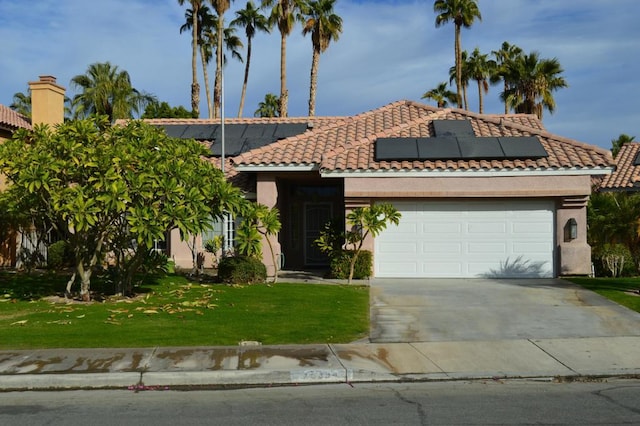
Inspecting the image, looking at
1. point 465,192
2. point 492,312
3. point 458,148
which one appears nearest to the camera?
point 492,312

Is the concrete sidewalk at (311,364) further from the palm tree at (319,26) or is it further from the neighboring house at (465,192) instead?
the palm tree at (319,26)

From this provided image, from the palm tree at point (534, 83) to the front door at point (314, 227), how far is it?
24.2m

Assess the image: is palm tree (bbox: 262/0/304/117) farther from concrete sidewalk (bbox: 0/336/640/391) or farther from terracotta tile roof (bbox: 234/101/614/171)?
concrete sidewalk (bbox: 0/336/640/391)

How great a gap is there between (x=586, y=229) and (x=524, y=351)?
9.93 meters

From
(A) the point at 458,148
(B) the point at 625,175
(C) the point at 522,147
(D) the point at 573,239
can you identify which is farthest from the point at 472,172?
(B) the point at 625,175

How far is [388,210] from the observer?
16.5 meters

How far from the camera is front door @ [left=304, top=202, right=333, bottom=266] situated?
22.3 meters

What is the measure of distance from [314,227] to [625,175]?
44.8ft

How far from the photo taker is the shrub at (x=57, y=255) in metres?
20.5

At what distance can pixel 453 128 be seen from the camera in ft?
66.4

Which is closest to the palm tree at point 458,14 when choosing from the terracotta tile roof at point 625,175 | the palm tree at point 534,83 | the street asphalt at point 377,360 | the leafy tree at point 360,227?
the palm tree at point 534,83

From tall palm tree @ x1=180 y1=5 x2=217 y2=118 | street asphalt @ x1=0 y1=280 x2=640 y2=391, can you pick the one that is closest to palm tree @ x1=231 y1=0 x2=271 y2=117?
tall palm tree @ x1=180 y1=5 x2=217 y2=118

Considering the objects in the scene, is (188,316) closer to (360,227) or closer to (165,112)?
(360,227)

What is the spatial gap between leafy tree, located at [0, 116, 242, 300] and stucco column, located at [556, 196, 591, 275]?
9.28 meters
